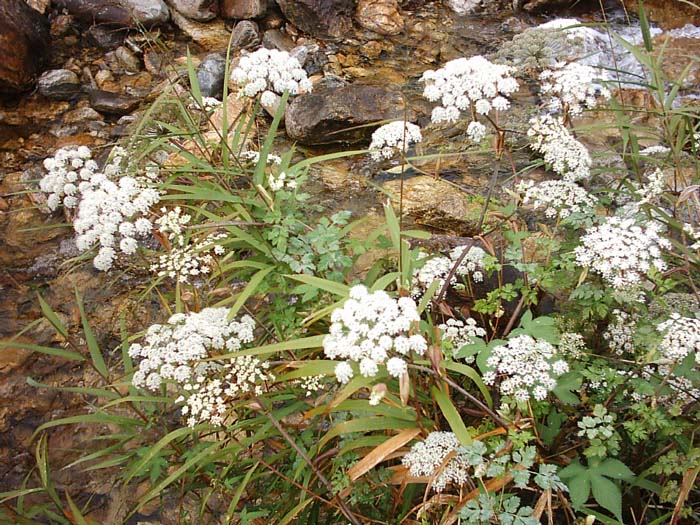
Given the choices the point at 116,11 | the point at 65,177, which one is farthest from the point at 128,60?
the point at 65,177

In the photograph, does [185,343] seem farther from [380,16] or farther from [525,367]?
[380,16]

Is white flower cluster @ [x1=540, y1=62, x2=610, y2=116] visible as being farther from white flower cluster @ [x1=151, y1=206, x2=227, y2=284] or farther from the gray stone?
the gray stone

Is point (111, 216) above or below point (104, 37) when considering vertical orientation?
above

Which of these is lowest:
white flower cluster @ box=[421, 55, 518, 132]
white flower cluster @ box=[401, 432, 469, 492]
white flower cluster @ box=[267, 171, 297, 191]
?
white flower cluster @ box=[401, 432, 469, 492]

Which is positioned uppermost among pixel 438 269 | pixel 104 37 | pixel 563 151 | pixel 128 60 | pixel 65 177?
pixel 563 151

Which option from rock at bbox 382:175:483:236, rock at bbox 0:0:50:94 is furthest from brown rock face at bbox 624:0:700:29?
rock at bbox 0:0:50:94

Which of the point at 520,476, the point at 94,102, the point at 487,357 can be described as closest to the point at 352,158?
the point at 94,102
